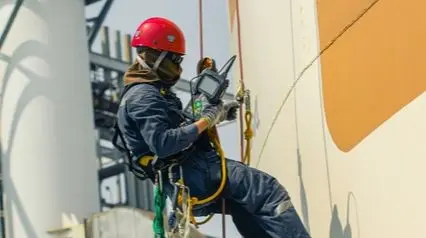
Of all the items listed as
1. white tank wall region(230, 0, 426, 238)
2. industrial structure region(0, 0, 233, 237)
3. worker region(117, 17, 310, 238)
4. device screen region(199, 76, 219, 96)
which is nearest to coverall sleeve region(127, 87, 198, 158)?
worker region(117, 17, 310, 238)

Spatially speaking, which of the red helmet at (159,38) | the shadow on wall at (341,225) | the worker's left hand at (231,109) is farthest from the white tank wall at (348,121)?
the red helmet at (159,38)

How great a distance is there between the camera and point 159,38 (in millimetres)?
5711

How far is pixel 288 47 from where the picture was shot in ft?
21.3

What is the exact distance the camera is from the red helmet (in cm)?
570

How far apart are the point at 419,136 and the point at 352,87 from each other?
754 millimetres

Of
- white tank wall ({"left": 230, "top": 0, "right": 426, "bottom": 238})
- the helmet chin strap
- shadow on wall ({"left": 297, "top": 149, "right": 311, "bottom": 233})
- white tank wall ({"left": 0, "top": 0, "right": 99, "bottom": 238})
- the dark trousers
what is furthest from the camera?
white tank wall ({"left": 0, "top": 0, "right": 99, "bottom": 238})

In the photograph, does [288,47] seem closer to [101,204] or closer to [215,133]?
[215,133]

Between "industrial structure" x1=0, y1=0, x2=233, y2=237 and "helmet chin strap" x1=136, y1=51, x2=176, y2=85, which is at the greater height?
"industrial structure" x1=0, y1=0, x2=233, y2=237

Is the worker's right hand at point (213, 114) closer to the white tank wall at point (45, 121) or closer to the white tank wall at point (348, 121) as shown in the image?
the white tank wall at point (348, 121)

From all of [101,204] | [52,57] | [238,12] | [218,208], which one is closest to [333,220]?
[218,208]

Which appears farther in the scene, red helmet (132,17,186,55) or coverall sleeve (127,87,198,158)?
red helmet (132,17,186,55)

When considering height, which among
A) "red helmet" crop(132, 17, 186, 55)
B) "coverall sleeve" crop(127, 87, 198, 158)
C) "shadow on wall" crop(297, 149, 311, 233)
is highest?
"red helmet" crop(132, 17, 186, 55)

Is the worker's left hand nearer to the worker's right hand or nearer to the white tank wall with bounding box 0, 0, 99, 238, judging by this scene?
the worker's right hand

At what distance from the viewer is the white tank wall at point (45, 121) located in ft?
66.0
